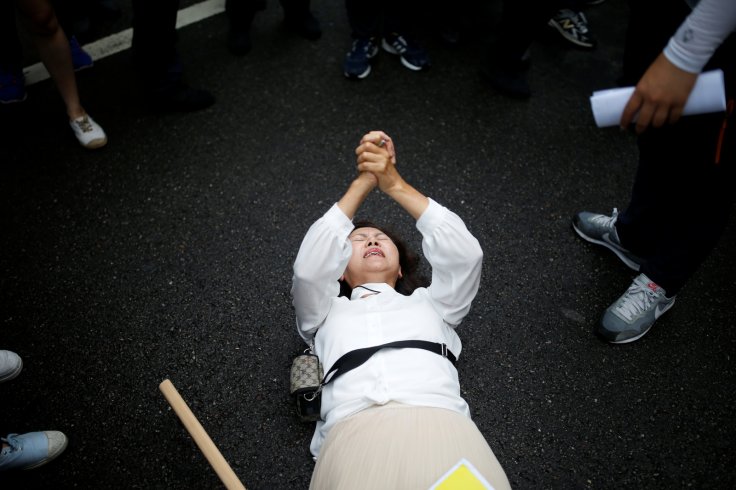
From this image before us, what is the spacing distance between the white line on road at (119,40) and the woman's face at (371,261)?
2.11 meters

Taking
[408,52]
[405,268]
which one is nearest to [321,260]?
[405,268]

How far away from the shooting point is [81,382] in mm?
1749

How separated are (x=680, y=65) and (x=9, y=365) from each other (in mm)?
2166

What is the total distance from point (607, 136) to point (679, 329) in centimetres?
113

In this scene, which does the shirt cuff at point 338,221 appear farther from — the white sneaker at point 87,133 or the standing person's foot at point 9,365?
the white sneaker at point 87,133

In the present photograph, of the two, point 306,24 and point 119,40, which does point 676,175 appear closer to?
point 306,24

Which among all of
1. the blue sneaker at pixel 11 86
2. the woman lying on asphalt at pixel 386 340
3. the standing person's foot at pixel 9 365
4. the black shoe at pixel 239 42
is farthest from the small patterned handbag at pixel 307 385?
the blue sneaker at pixel 11 86

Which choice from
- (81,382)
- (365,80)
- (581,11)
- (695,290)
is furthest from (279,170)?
(581,11)

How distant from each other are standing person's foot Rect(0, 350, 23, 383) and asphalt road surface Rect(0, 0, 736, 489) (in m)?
0.04

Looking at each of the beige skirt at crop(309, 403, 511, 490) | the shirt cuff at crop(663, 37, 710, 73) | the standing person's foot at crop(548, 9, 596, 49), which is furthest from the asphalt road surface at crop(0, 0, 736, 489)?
the shirt cuff at crop(663, 37, 710, 73)

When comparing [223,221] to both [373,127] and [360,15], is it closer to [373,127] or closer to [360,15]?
[373,127]

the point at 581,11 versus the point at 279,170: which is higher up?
the point at 581,11

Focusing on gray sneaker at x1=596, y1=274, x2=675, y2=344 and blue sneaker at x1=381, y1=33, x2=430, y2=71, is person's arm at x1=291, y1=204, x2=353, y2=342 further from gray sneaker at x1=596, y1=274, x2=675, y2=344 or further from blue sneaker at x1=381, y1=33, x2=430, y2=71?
blue sneaker at x1=381, y1=33, x2=430, y2=71

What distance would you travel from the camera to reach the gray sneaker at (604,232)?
2.11 meters
